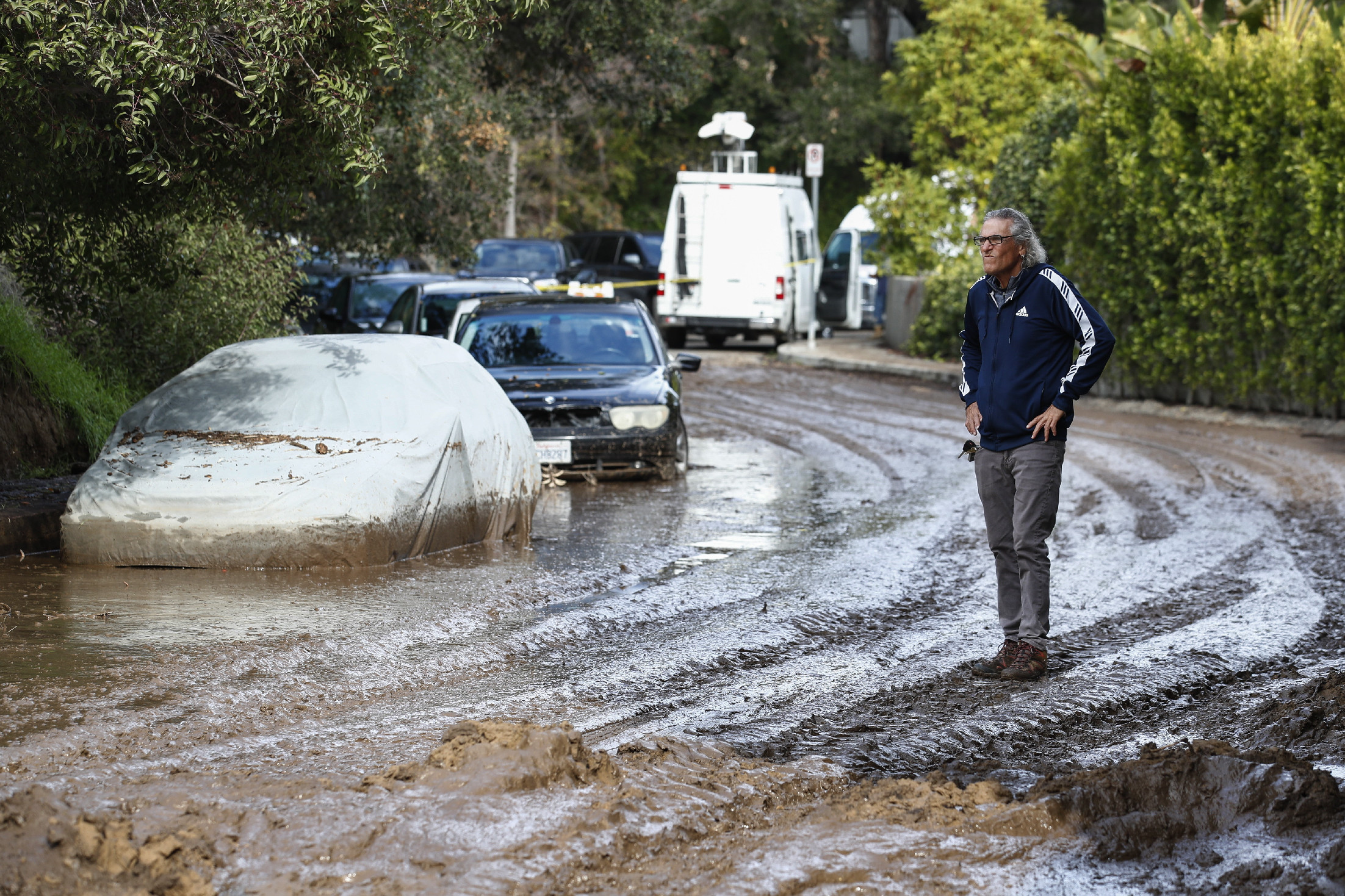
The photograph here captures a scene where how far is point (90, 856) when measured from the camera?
12.9ft

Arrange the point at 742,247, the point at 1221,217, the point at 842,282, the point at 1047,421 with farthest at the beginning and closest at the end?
the point at 842,282 → the point at 742,247 → the point at 1221,217 → the point at 1047,421

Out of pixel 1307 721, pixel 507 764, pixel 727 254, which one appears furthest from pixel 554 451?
pixel 727 254

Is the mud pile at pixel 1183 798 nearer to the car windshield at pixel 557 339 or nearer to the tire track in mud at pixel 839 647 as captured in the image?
the tire track in mud at pixel 839 647

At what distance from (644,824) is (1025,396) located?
120 inches

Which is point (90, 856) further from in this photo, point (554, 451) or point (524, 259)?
point (524, 259)

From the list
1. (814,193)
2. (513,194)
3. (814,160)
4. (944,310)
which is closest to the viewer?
(944,310)

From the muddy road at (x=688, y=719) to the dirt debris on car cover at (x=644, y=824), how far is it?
13mm

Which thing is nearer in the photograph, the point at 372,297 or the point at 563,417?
the point at 563,417

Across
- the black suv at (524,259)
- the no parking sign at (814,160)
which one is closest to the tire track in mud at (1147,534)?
the black suv at (524,259)

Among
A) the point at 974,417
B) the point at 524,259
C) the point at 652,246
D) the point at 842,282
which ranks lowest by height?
the point at 974,417

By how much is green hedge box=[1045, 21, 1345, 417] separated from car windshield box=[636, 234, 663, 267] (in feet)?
40.9

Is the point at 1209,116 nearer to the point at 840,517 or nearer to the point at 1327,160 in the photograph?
the point at 1327,160

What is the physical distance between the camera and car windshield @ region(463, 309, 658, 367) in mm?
13156

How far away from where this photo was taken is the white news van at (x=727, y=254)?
2697 centimetres
